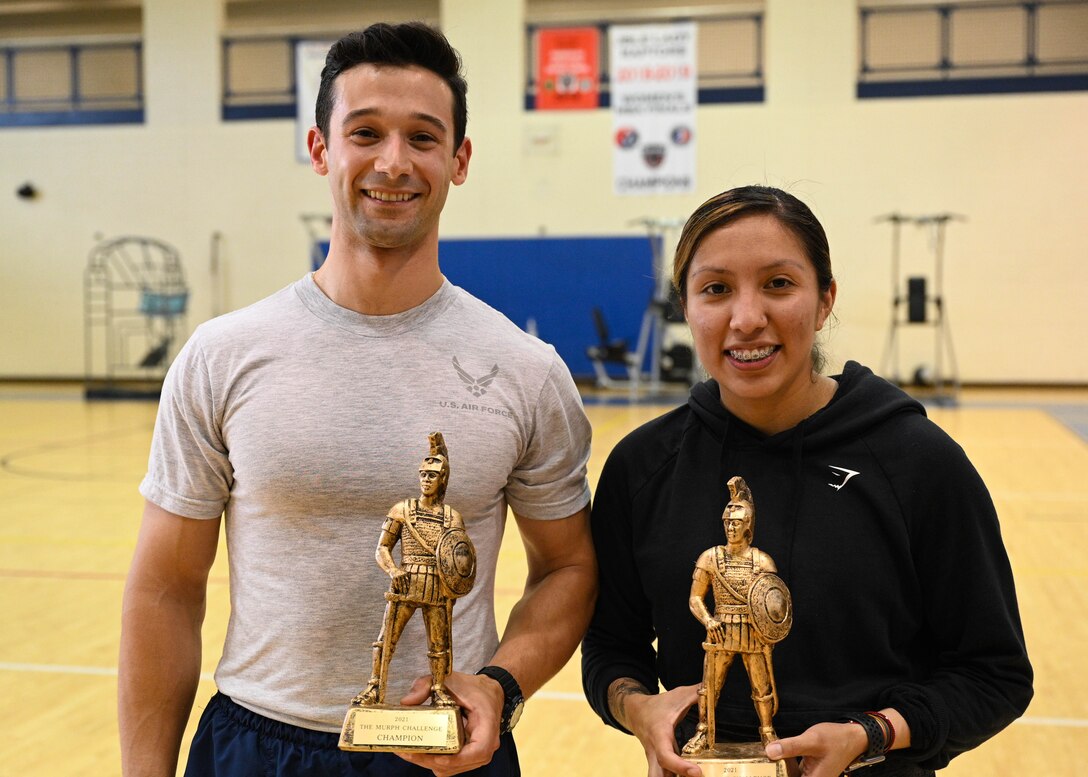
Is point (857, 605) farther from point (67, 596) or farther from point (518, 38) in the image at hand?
point (518, 38)

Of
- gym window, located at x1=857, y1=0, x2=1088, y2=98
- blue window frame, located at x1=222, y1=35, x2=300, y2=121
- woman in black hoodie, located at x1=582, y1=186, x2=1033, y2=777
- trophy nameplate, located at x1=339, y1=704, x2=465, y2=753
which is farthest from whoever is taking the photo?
blue window frame, located at x1=222, y1=35, x2=300, y2=121

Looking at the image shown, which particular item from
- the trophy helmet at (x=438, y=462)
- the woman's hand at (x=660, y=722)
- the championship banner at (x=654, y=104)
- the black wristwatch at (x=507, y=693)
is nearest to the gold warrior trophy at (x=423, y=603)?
the trophy helmet at (x=438, y=462)

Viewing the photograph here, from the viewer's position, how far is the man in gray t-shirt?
61.7 inches

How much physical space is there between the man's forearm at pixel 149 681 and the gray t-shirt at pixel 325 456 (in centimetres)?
8

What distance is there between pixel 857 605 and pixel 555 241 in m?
13.3

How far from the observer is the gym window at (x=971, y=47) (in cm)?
1390

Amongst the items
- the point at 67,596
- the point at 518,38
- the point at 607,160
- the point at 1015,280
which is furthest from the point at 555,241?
the point at 67,596

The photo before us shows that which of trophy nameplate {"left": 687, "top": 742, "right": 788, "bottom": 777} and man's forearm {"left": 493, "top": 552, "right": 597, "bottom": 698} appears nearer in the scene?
trophy nameplate {"left": 687, "top": 742, "right": 788, "bottom": 777}

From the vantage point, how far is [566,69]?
1357 centimetres

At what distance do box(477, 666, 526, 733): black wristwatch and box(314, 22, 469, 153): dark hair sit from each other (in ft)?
2.60

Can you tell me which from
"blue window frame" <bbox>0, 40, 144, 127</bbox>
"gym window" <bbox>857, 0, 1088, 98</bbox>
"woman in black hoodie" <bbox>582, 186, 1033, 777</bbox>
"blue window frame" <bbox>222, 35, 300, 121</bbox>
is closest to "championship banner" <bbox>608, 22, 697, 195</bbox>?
"gym window" <bbox>857, 0, 1088, 98</bbox>

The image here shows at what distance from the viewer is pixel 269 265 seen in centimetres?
1584

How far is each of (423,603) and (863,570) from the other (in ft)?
1.94

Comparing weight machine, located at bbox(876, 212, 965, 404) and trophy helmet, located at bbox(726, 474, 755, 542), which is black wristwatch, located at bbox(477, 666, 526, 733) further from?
weight machine, located at bbox(876, 212, 965, 404)
